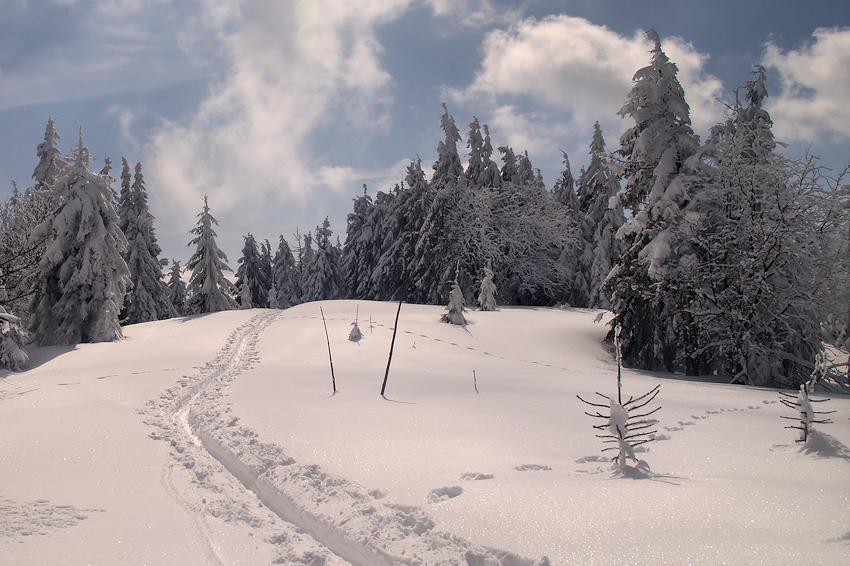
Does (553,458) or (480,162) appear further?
(480,162)

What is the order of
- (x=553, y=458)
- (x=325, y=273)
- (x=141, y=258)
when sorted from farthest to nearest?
1. (x=325, y=273)
2. (x=141, y=258)
3. (x=553, y=458)

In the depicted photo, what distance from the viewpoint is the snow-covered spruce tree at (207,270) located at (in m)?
32.5

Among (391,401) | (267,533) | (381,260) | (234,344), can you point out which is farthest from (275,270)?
(267,533)

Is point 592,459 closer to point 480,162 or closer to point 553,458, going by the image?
point 553,458

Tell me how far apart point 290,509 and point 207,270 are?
101ft

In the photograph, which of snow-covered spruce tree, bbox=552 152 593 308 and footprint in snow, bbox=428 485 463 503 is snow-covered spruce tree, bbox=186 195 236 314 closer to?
snow-covered spruce tree, bbox=552 152 593 308

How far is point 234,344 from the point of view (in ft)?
60.5

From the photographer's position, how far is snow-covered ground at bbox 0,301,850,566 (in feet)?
12.3

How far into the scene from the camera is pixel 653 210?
15203 mm

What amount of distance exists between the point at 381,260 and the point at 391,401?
3201cm

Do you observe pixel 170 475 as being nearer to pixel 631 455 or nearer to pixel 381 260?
pixel 631 455

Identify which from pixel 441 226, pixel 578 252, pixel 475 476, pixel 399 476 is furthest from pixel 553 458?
pixel 578 252

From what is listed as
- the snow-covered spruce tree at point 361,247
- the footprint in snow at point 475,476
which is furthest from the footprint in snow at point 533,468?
the snow-covered spruce tree at point 361,247

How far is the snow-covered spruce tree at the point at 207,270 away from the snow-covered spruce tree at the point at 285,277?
81.6 feet
